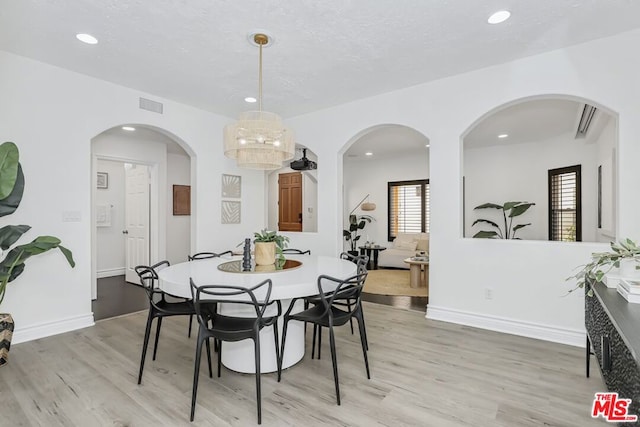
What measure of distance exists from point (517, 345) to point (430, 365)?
100cm

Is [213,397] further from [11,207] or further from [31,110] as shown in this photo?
[31,110]

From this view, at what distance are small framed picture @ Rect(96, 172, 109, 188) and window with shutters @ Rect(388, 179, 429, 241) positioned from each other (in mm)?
6157

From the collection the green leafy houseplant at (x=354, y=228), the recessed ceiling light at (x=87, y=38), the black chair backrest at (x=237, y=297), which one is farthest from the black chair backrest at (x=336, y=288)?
the green leafy houseplant at (x=354, y=228)

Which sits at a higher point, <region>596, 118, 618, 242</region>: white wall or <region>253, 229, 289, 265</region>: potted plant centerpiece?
<region>596, 118, 618, 242</region>: white wall

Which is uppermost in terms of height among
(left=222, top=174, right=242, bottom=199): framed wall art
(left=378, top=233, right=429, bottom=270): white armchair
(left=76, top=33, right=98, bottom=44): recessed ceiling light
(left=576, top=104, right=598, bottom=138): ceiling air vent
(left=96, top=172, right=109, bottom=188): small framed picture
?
(left=76, top=33, right=98, bottom=44): recessed ceiling light

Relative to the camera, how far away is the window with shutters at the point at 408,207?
799cm

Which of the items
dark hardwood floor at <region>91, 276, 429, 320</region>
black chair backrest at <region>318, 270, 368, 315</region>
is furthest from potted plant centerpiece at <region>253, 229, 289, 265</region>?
dark hardwood floor at <region>91, 276, 429, 320</region>

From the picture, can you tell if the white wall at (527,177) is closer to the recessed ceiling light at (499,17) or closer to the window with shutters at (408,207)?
the window with shutters at (408,207)

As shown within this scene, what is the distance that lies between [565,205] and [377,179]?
393cm

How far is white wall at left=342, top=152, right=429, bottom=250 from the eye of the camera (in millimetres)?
8094

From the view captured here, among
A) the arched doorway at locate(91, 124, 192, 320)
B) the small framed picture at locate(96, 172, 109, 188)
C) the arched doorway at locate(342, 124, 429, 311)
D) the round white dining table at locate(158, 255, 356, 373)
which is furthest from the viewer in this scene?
the arched doorway at locate(342, 124, 429, 311)

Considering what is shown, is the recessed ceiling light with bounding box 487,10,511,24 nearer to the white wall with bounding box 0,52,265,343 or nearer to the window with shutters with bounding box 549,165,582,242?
the white wall with bounding box 0,52,265,343

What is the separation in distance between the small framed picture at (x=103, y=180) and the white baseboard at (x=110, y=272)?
1.62 m

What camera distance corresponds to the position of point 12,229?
290cm
